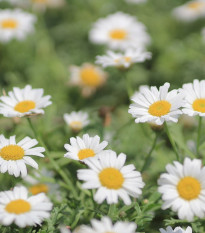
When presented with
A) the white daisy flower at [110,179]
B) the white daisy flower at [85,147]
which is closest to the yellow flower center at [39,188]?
the white daisy flower at [85,147]

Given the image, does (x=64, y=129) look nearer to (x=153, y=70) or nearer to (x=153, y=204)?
(x=153, y=204)

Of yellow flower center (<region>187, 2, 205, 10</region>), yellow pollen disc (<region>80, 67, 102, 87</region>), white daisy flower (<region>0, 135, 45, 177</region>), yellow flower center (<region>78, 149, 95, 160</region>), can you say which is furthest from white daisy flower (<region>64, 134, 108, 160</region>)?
yellow flower center (<region>187, 2, 205, 10</region>)

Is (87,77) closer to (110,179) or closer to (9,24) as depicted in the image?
(9,24)

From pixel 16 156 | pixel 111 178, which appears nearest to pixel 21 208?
pixel 16 156

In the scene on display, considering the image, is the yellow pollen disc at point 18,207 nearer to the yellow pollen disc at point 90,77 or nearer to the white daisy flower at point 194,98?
the white daisy flower at point 194,98

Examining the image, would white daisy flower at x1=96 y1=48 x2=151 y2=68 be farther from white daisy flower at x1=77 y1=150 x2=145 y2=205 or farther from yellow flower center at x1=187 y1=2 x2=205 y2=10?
yellow flower center at x1=187 y1=2 x2=205 y2=10
